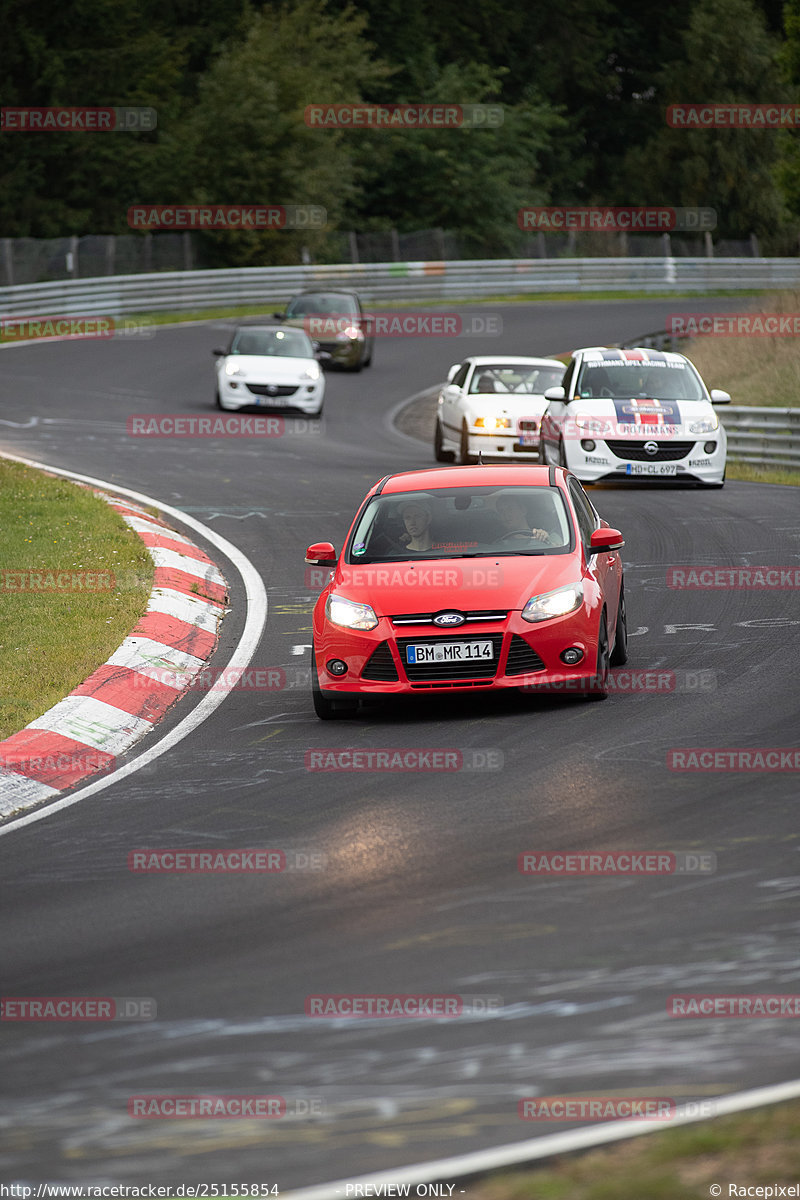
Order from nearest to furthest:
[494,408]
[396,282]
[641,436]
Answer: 1. [641,436]
2. [494,408]
3. [396,282]

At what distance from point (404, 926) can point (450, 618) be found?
3.87 meters

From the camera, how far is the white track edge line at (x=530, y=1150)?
430cm

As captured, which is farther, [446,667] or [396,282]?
[396,282]

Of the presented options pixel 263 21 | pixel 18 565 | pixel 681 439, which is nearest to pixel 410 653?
pixel 18 565

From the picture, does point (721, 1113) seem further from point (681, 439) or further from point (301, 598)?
point (681, 439)

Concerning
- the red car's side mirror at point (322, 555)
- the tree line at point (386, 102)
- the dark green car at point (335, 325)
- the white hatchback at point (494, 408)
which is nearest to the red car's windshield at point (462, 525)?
the red car's side mirror at point (322, 555)

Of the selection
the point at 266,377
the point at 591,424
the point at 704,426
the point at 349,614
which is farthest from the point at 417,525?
the point at 266,377

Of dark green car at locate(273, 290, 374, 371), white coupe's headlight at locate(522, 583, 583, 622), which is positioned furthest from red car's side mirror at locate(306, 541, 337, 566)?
dark green car at locate(273, 290, 374, 371)

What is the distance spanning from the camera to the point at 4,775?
8.89 m

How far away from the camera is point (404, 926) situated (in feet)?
20.7

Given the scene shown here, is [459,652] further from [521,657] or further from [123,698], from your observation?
[123,698]

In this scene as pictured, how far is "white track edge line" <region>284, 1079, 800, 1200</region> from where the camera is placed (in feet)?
Result: 14.1

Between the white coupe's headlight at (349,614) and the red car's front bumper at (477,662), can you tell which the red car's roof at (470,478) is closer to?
the white coupe's headlight at (349,614)

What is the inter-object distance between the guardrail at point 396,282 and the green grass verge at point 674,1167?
39.8m
